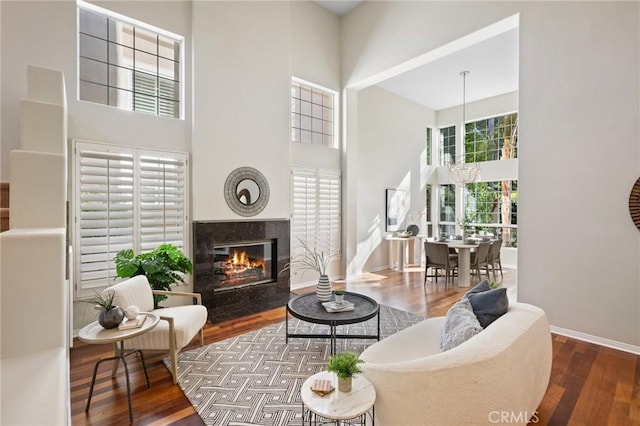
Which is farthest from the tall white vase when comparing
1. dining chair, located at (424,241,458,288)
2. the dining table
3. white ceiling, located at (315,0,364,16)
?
white ceiling, located at (315,0,364,16)

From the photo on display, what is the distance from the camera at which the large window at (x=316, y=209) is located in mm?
5691

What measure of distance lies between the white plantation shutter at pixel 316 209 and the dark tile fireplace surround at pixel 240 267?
1.53 ft

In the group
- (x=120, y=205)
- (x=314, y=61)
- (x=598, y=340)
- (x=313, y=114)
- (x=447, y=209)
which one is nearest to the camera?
(x=598, y=340)

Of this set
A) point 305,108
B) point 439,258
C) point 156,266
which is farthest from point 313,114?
point 156,266

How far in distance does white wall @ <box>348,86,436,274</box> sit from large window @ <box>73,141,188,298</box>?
363cm

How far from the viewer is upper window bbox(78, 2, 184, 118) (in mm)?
3717

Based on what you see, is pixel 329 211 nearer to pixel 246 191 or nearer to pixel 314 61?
pixel 246 191

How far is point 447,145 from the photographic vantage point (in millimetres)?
9062

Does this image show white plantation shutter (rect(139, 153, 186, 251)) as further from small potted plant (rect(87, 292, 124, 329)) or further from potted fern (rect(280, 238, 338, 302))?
potted fern (rect(280, 238, 338, 302))

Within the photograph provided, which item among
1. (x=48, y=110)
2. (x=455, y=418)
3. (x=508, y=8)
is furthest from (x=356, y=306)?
(x=508, y=8)

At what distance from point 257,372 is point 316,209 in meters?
3.57

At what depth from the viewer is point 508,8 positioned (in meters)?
3.99

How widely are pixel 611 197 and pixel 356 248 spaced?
4142mm

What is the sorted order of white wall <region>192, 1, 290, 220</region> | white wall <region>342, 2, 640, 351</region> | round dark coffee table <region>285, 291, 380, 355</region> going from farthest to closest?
white wall <region>192, 1, 290, 220</region> < white wall <region>342, 2, 640, 351</region> < round dark coffee table <region>285, 291, 380, 355</region>
